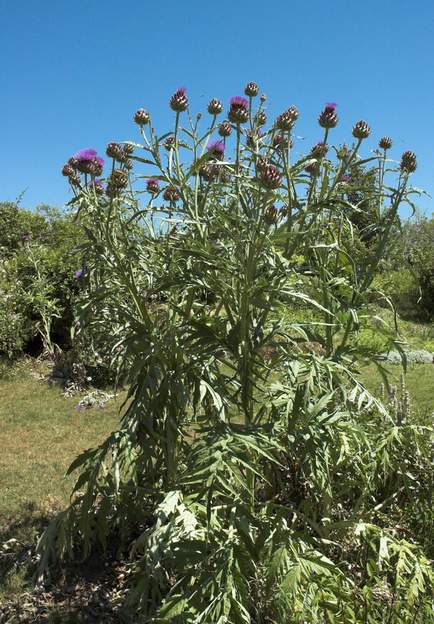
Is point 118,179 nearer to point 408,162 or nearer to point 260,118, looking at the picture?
point 260,118

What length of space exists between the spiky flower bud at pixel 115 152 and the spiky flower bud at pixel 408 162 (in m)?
1.34

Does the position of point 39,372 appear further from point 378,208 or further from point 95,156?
point 378,208

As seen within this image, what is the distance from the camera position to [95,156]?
9.25 ft

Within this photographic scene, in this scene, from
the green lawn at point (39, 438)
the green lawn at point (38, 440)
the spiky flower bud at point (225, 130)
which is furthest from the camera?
the green lawn at point (39, 438)

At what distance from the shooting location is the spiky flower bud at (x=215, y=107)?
284cm

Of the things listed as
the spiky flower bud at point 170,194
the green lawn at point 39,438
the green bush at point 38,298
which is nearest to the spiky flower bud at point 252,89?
the spiky flower bud at point 170,194

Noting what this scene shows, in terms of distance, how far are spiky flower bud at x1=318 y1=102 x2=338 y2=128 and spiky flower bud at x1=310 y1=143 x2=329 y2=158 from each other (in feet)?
0.33

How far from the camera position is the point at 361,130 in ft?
9.07

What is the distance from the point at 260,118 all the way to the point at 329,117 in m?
0.33

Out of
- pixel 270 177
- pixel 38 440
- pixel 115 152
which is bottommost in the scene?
pixel 38 440

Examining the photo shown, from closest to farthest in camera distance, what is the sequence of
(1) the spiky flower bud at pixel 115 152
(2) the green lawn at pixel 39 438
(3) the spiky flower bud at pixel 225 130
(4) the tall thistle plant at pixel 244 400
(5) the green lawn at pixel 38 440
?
(4) the tall thistle plant at pixel 244 400
(1) the spiky flower bud at pixel 115 152
(3) the spiky flower bud at pixel 225 130
(5) the green lawn at pixel 38 440
(2) the green lawn at pixel 39 438

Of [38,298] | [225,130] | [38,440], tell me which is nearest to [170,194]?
[225,130]

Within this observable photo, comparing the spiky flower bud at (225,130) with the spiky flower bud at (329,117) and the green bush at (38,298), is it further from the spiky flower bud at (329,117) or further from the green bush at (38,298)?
the green bush at (38,298)

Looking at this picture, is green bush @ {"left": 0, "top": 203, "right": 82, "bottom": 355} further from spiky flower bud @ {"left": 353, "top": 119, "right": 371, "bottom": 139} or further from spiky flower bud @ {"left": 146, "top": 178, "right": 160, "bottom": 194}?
spiky flower bud @ {"left": 353, "top": 119, "right": 371, "bottom": 139}
